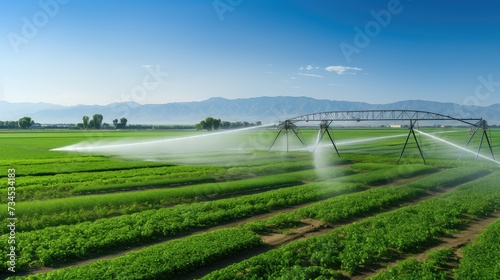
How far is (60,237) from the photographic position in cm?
1778

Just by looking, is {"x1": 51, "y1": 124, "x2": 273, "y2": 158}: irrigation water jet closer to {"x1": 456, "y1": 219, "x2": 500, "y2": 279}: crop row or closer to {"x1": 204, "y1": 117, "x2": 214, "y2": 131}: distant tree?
{"x1": 456, "y1": 219, "x2": 500, "y2": 279}: crop row

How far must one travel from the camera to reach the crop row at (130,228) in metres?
16.2

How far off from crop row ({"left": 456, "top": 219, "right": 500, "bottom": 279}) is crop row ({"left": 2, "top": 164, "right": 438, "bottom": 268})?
41.0 feet

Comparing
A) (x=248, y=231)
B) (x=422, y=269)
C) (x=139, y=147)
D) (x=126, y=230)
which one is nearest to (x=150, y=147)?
(x=139, y=147)

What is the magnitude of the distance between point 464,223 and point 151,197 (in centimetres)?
2178

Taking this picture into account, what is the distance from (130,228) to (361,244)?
40.2ft

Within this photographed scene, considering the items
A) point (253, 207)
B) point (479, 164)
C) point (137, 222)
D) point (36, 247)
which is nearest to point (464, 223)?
point (253, 207)

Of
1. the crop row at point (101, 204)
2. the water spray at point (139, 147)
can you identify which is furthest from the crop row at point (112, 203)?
the water spray at point (139, 147)

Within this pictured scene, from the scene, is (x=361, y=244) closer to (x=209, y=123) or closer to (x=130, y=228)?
(x=130, y=228)

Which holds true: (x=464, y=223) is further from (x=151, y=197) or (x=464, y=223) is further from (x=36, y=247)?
(x=36, y=247)

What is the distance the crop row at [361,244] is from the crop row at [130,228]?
253 inches

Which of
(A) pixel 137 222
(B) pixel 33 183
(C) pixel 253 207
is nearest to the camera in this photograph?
(A) pixel 137 222

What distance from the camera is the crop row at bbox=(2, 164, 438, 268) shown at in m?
16.2

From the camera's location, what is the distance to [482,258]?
1581cm
